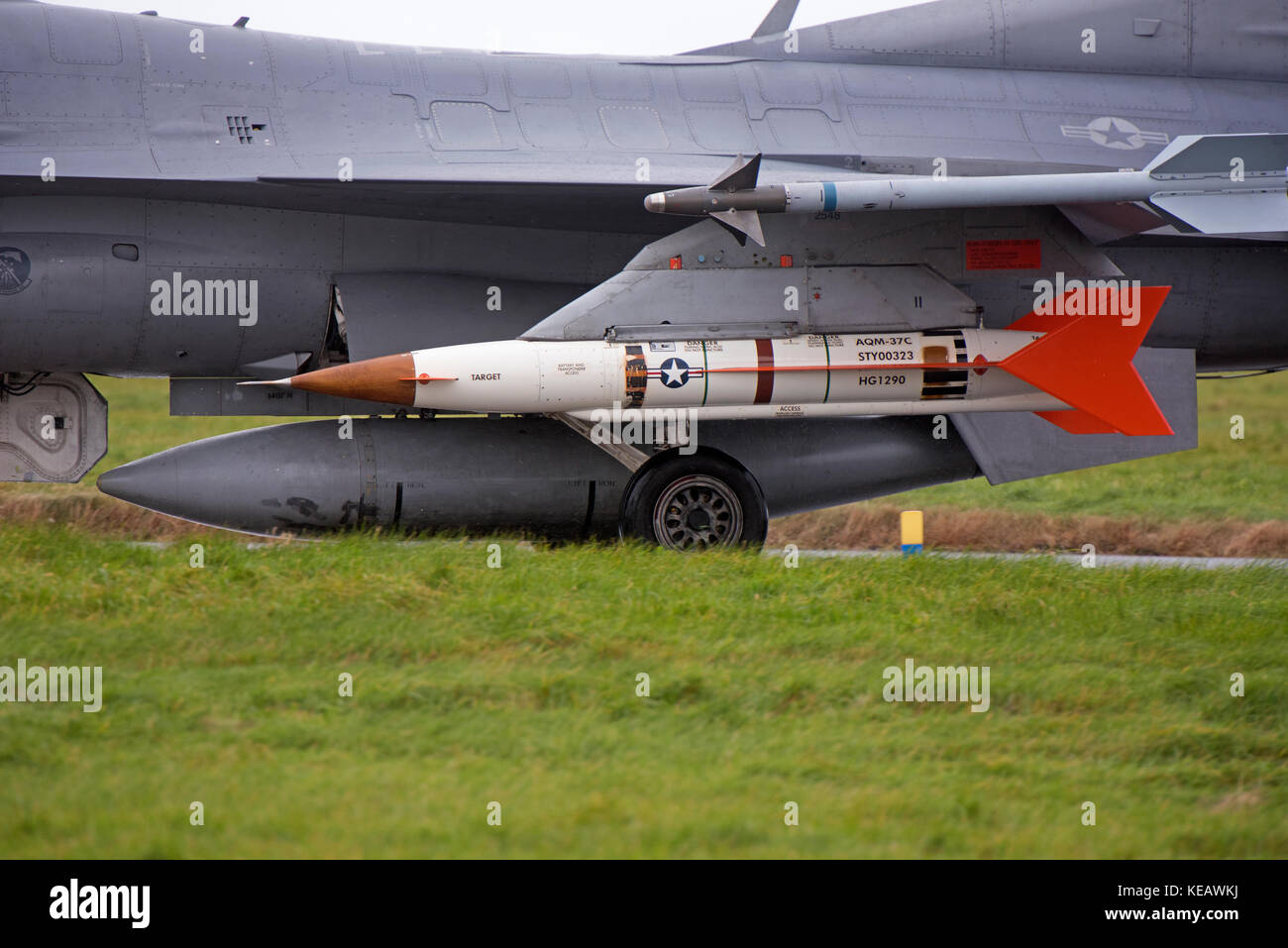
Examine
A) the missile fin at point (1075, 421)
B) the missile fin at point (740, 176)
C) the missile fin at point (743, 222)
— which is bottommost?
the missile fin at point (1075, 421)

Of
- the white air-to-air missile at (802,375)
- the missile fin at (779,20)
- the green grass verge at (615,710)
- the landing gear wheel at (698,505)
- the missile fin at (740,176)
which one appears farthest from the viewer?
the missile fin at (779,20)

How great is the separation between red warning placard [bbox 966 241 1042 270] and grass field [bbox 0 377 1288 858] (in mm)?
2190

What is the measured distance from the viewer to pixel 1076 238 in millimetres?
9555

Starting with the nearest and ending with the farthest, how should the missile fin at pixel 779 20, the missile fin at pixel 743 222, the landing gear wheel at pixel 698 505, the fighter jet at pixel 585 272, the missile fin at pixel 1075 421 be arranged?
the missile fin at pixel 743 222 → the fighter jet at pixel 585 272 → the landing gear wheel at pixel 698 505 → the missile fin at pixel 1075 421 → the missile fin at pixel 779 20

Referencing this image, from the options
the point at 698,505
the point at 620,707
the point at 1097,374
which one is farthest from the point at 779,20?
the point at 620,707

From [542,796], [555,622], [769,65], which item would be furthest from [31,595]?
[769,65]

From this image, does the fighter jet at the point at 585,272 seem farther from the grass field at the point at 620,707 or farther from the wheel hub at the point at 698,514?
the grass field at the point at 620,707

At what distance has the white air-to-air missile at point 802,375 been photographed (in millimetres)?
8594

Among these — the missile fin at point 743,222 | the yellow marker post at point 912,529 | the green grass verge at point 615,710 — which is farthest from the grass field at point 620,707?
the yellow marker post at point 912,529

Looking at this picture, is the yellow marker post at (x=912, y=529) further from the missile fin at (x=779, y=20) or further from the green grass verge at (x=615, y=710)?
the missile fin at (x=779, y=20)

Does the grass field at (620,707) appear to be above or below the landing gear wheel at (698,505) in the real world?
below

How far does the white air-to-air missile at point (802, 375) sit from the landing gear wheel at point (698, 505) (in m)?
0.57

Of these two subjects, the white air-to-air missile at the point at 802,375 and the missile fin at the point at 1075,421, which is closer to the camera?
the white air-to-air missile at the point at 802,375

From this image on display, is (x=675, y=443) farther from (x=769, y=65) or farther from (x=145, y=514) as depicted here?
(x=145, y=514)
